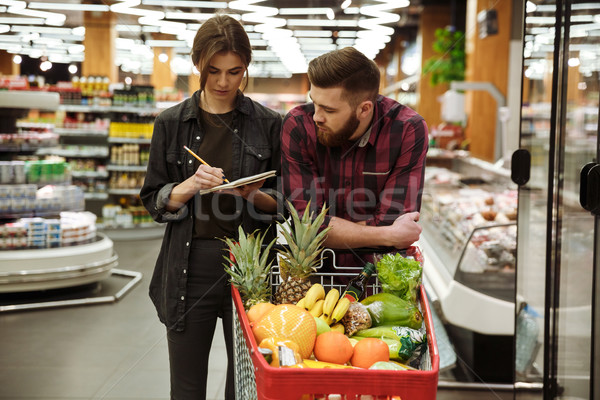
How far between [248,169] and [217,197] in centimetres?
14

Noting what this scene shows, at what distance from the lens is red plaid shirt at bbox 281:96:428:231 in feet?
6.37

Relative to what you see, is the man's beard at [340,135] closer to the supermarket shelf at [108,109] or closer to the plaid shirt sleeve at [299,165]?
the plaid shirt sleeve at [299,165]

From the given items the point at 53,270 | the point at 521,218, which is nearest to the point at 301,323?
the point at 521,218

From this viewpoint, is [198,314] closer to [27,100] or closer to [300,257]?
[300,257]

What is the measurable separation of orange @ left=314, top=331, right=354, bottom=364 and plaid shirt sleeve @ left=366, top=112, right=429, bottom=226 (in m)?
0.57

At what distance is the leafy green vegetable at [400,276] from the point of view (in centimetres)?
161

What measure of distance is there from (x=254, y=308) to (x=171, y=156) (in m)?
0.84

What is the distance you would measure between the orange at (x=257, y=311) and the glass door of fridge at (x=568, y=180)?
1.12m

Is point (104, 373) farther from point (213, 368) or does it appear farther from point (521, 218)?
point (521, 218)

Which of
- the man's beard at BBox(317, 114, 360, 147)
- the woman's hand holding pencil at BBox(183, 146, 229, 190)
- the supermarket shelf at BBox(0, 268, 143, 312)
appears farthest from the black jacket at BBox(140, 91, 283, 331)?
the supermarket shelf at BBox(0, 268, 143, 312)

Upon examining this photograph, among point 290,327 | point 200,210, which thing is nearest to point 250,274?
point 290,327

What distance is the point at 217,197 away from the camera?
215cm

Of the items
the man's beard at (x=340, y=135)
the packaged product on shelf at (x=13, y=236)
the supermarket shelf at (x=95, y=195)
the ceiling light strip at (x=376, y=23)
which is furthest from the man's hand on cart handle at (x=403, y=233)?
the supermarket shelf at (x=95, y=195)

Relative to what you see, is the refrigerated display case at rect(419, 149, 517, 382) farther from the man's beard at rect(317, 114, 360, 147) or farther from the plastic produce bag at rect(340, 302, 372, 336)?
the plastic produce bag at rect(340, 302, 372, 336)
